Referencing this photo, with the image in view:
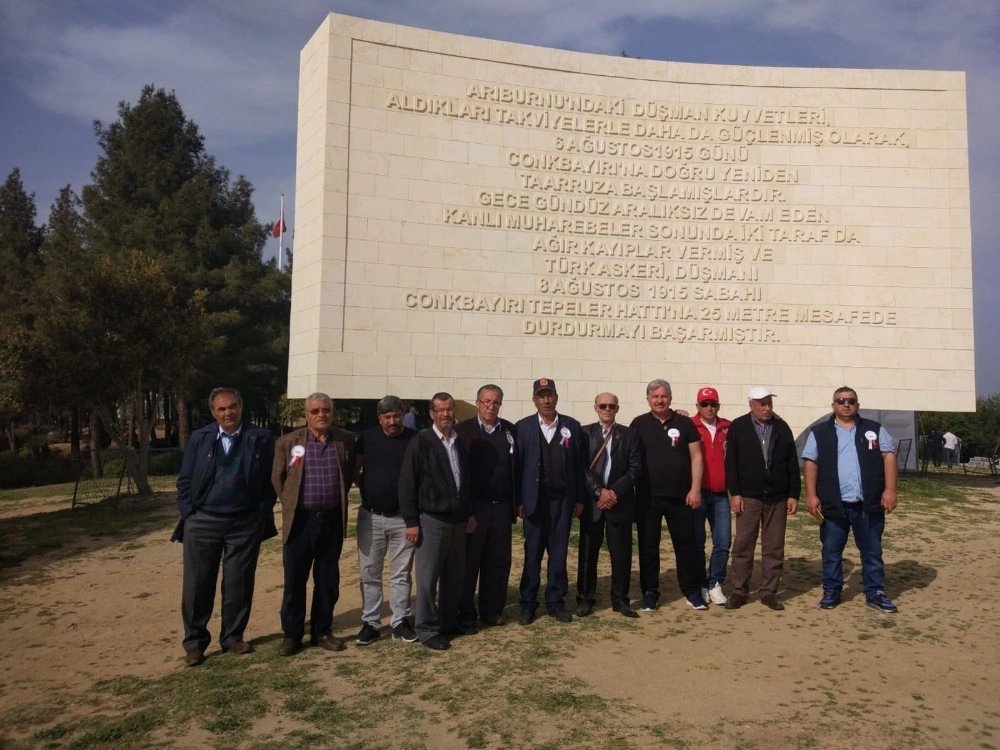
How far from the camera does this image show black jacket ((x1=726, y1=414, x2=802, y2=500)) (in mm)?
6633

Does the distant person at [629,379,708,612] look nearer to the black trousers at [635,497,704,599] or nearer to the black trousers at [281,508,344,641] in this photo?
the black trousers at [635,497,704,599]

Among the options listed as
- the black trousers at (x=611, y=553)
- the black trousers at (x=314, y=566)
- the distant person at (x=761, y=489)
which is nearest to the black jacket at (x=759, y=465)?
the distant person at (x=761, y=489)

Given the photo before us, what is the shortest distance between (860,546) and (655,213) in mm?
8191

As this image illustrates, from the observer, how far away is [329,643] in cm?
545

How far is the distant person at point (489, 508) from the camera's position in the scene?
6000 mm

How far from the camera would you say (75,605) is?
23.0 ft

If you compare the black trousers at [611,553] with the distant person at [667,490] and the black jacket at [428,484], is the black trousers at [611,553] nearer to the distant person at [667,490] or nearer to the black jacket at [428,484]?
the distant person at [667,490]

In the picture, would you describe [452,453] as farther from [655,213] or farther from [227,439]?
[655,213]

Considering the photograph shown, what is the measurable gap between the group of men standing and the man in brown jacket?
10 mm

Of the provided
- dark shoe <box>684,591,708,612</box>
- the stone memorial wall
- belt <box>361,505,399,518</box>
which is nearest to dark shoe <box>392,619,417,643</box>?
belt <box>361,505,399,518</box>

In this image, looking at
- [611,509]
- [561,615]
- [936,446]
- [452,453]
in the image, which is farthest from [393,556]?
[936,446]

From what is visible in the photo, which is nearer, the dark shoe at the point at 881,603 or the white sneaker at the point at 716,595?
Result: the dark shoe at the point at 881,603

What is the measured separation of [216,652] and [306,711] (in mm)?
1413

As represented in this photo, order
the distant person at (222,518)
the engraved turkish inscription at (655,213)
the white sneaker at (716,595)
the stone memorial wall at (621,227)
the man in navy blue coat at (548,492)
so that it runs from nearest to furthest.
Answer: the distant person at (222,518) → the man in navy blue coat at (548,492) → the white sneaker at (716,595) → the stone memorial wall at (621,227) → the engraved turkish inscription at (655,213)
